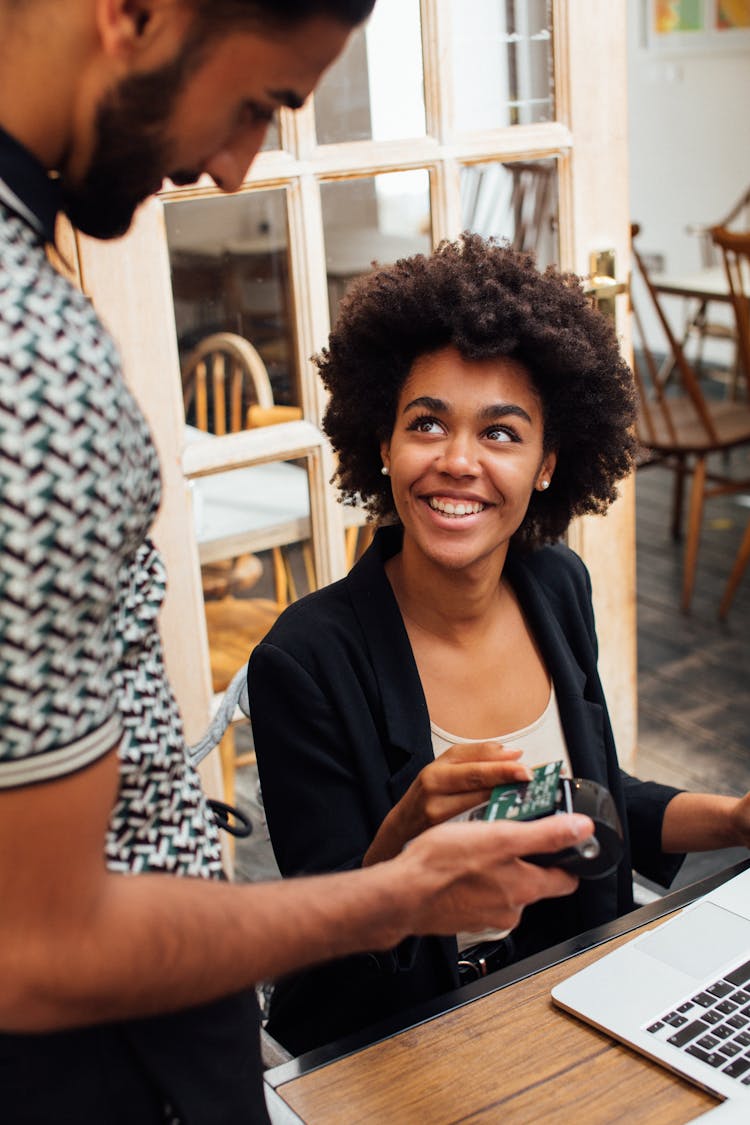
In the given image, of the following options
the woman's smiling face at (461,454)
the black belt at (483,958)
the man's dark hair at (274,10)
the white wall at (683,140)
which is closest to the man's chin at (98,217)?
the man's dark hair at (274,10)

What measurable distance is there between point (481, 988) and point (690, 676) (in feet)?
8.30

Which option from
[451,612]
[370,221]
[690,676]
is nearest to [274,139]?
[370,221]

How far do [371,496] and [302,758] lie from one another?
394 mm

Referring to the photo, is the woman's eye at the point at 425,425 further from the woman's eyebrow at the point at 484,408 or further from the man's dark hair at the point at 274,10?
the man's dark hair at the point at 274,10

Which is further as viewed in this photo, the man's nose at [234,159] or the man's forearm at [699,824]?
the man's forearm at [699,824]

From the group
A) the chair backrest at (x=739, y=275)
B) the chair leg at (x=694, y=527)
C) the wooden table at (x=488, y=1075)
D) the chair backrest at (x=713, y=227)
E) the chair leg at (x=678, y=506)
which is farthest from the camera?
the chair backrest at (x=713, y=227)

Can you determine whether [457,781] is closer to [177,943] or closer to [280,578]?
[177,943]

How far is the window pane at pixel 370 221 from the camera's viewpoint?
1.77 metres

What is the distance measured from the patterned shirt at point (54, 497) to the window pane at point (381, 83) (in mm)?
1214

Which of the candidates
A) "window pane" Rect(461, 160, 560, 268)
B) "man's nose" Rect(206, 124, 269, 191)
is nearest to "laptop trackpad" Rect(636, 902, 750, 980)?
"man's nose" Rect(206, 124, 269, 191)

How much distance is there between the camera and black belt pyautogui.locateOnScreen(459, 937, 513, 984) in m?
1.31

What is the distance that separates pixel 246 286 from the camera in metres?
1.88

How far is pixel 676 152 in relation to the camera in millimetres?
6746

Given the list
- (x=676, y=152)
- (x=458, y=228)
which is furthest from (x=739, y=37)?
(x=458, y=228)
